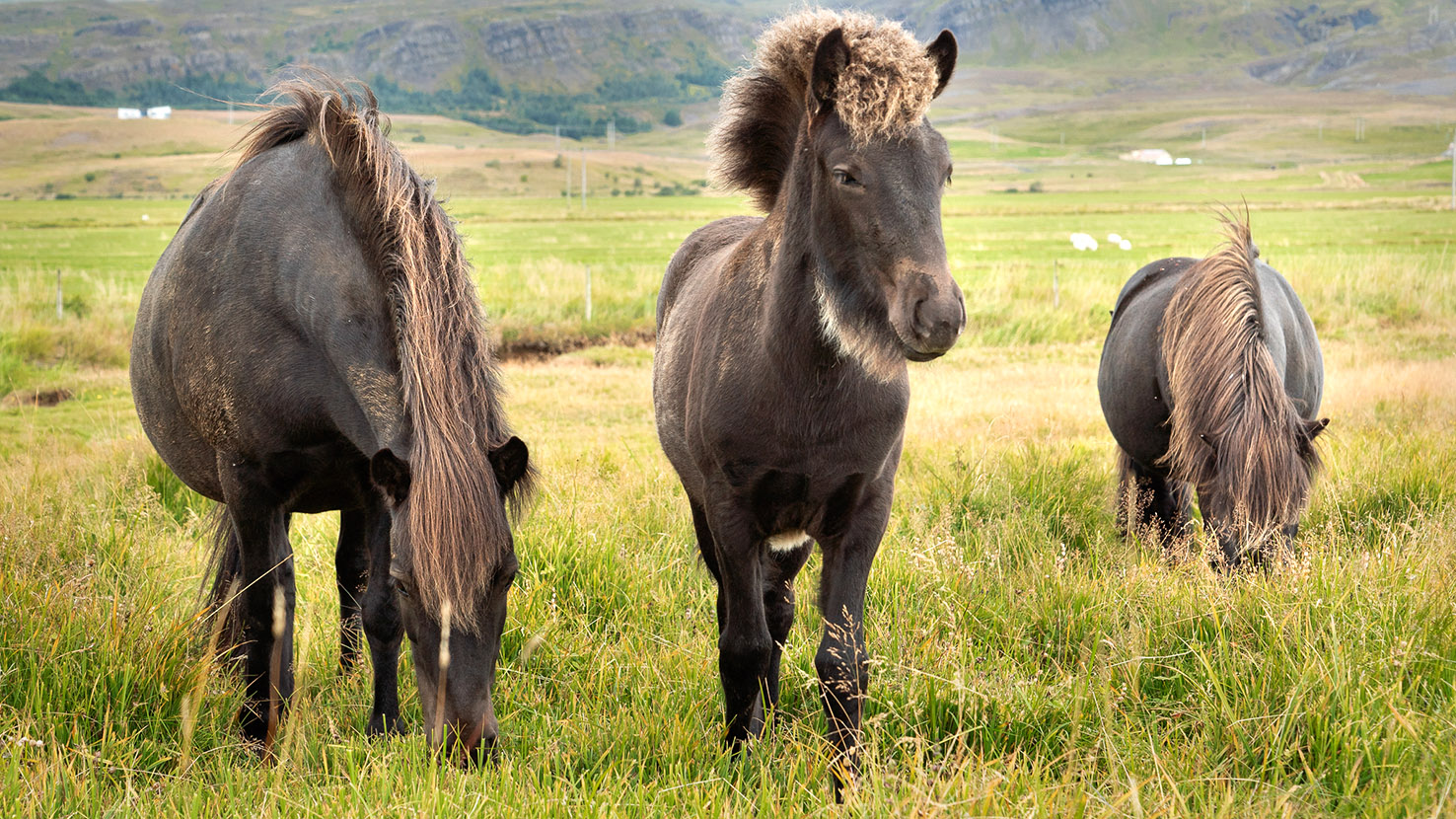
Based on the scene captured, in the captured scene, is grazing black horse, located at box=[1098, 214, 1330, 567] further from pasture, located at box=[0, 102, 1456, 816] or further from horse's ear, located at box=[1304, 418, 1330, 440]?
pasture, located at box=[0, 102, 1456, 816]

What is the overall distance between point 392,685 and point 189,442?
1504mm

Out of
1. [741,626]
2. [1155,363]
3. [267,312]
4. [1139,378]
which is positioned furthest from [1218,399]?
[267,312]

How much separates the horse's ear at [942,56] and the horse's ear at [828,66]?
0.31m

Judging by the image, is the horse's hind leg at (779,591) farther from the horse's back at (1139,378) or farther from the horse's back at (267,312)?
the horse's back at (1139,378)

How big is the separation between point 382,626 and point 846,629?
1.66m

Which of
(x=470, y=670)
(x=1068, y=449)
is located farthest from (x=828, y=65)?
(x=1068, y=449)

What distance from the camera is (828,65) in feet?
9.18

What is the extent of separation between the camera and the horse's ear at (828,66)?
2.73m

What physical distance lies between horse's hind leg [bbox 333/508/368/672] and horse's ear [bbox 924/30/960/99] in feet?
9.58

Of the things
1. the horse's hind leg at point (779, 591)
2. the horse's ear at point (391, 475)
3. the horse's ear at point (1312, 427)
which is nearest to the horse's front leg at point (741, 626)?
the horse's hind leg at point (779, 591)

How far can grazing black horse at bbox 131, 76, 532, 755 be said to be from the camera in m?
2.90

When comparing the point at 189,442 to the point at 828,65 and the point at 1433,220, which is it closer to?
the point at 828,65

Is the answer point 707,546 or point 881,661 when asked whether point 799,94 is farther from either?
point 881,661

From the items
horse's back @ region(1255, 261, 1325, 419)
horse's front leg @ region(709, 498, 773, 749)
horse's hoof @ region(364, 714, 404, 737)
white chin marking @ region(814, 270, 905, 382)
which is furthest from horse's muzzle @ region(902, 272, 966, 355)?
horse's back @ region(1255, 261, 1325, 419)
